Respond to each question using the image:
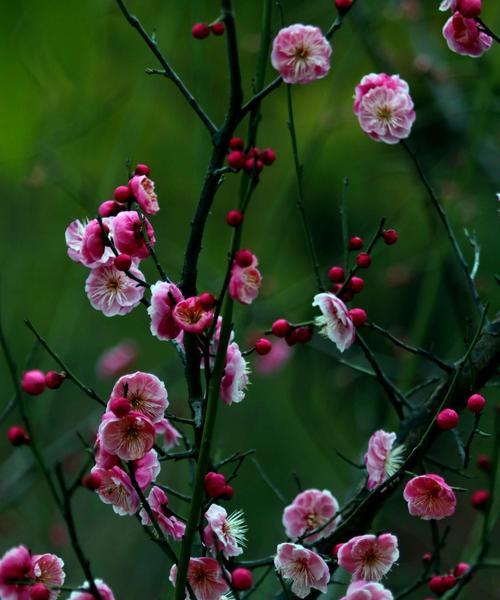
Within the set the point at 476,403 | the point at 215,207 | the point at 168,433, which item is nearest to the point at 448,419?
the point at 476,403

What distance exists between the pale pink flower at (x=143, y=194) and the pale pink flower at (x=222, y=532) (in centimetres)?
36

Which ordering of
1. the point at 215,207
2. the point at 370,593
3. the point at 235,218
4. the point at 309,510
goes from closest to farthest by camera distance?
the point at 235,218 < the point at 370,593 < the point at 309,510 < the point at 215,207

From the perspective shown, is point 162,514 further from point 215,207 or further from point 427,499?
point 215,207

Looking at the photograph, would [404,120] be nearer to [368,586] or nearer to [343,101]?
[368,586]

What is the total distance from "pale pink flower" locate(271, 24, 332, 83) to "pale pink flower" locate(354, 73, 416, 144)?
0.62 feet

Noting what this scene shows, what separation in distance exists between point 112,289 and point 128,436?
21cm

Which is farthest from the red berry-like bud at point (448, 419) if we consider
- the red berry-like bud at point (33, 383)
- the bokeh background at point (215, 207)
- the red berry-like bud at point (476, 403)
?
the bokeh background at point (215, 207)

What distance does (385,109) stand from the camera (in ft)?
4.19

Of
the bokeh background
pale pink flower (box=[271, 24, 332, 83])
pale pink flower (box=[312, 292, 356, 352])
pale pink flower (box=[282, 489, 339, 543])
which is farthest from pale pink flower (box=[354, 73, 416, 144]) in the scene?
the bokeh background

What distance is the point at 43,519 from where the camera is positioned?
258 centimetres

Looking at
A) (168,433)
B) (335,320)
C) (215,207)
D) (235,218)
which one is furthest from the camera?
(215,207)

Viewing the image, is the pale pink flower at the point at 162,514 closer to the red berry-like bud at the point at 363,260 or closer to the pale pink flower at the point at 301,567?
the pale pink flower at the point at 301,567

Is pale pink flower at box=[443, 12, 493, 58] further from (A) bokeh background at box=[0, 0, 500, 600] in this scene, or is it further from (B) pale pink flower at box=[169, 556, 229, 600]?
(A) bokeh background at box=[0, 0, 500, 600]

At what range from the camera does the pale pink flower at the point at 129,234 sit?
1.06 metres
